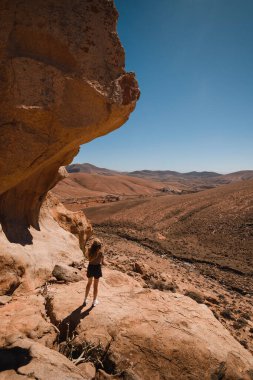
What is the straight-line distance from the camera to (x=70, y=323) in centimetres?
638

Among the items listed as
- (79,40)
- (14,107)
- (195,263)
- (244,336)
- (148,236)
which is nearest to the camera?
(14,107)

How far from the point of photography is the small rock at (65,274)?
28.6 feet

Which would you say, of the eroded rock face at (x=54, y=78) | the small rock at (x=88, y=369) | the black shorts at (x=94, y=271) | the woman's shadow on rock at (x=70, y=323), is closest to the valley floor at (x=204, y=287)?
the black shorts at (x=94, y=271)

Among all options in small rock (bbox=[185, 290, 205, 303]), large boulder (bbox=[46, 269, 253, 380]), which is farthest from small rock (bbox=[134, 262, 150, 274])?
large boulder (bbox=[46, 269, 253, 380])

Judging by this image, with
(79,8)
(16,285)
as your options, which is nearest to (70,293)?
(16,285)

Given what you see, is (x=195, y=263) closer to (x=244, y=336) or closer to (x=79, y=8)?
(x=244, y=336)

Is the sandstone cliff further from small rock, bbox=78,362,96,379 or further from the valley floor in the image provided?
the valley floor

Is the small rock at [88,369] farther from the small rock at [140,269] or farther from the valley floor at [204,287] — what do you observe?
the small rock at [140,269]

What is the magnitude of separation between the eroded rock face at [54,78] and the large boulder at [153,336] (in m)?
3.84

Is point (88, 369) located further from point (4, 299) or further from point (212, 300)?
point (212, 300)

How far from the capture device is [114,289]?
8.67 metres

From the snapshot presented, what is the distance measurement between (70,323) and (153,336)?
185 cm

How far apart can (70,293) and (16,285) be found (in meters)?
1.41

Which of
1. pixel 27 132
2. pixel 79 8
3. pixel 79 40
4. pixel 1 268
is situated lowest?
pixel 1 268
